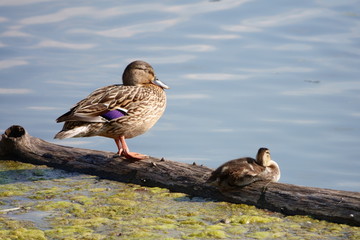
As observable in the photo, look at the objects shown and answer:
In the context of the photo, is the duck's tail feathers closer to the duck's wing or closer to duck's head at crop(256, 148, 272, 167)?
the duck's wing

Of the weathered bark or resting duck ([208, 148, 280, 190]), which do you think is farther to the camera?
resting duck ([208, 148, 280, 190])

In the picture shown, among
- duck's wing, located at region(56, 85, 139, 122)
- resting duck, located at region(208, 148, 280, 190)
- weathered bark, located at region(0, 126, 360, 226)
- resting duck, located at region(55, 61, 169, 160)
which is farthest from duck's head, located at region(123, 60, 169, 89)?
resting duck, located at region(208, 148, 280, 190)

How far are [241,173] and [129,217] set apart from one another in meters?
1.24

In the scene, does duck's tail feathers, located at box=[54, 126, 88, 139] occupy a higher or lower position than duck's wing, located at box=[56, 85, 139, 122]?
lower

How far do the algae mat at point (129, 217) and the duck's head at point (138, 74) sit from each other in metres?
1.62

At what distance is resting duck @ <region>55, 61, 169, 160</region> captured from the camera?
844cm

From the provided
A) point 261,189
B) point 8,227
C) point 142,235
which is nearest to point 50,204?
point 8,227

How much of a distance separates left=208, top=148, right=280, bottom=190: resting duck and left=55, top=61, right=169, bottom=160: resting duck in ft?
4.13

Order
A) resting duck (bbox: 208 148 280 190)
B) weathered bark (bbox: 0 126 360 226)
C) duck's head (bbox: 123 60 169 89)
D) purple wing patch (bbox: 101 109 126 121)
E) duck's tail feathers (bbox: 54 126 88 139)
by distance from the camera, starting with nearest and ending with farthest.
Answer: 1. weathered bark (bbox: 0 126 360 226)
2. resting duck (bbox: 208 148 280 190)
3. duck's tail feathers (bbox: 54 126 88 139)
4. purple wing patch (bbox: 101 109 126 121)
5. duck's head (bbox: 123 60 169 89)

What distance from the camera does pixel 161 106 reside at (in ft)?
29.8

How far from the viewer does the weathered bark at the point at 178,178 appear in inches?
267

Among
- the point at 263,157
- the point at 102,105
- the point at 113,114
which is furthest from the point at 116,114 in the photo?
the point at 263,157

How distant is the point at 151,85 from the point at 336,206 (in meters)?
3.45

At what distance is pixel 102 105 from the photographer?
8.59m
